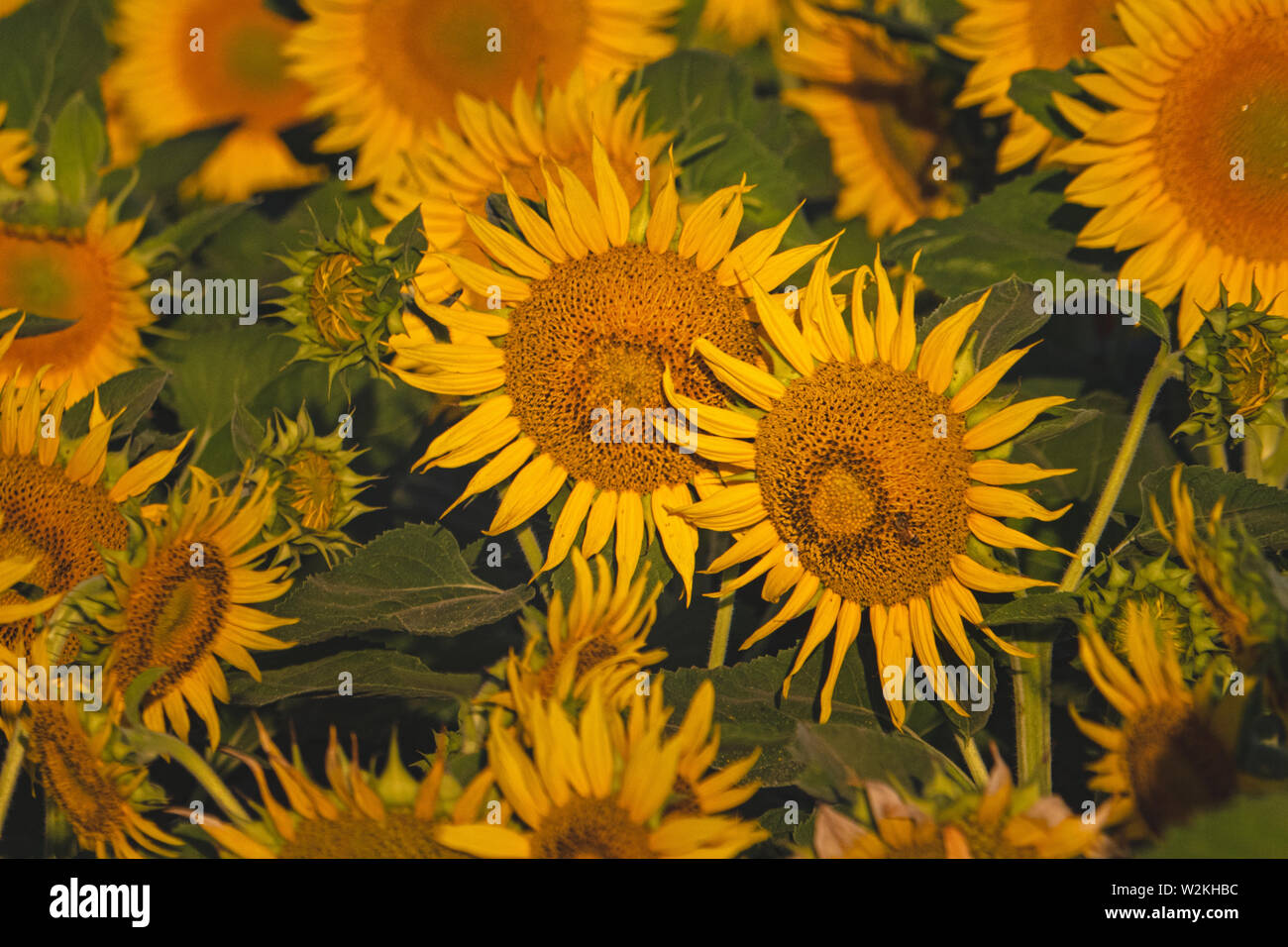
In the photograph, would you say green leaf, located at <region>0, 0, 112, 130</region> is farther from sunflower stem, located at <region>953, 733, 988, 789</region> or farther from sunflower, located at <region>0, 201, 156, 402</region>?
sunflower stem, located at <region>953, 733, 988, 789</region>

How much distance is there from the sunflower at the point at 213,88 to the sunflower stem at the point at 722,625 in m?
0.66

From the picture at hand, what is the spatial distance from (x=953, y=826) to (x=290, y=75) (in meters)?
1.03

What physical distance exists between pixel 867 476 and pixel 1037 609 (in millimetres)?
179

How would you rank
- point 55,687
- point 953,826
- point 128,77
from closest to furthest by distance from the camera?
point 953,826, point 55,687, point 128,77

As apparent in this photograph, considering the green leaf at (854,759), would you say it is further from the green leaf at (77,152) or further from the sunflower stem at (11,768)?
the green leaf at (77,152)

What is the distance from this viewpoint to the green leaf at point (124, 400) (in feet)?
3.15

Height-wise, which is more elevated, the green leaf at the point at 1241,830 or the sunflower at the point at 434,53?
the sunflower at the point at 434,53

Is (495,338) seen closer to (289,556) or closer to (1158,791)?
(289,556)

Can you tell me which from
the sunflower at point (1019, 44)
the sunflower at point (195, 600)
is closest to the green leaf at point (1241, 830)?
the sunflower at point (1019, 44)

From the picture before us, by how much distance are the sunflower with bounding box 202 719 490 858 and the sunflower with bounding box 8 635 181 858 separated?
68 mm

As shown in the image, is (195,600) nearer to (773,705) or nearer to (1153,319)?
(773,705)

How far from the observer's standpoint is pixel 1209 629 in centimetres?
79

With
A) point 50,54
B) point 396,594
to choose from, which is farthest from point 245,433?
point 50,54
